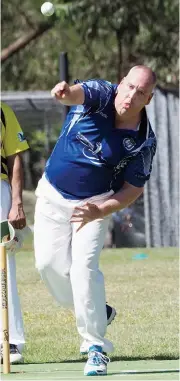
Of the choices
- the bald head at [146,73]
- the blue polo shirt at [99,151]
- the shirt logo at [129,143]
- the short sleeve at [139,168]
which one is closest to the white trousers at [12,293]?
the blue polo shirt at [99,151]

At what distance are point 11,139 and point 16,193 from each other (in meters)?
0.40

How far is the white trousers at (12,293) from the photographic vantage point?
812 cm

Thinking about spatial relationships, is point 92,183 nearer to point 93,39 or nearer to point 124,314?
point 124,314

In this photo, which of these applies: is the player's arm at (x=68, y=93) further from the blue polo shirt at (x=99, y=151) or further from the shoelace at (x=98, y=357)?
the shoelace at (x=98, y=357)

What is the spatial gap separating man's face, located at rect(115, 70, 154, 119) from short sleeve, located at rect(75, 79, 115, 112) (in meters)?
0.06

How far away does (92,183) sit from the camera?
24.9ft

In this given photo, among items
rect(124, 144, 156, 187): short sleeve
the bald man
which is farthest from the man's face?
rect(124, 144, 156, 187): short sleeve

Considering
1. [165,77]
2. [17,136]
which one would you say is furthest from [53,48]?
[17,136]

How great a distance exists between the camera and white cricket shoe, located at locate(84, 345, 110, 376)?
24.3 feet

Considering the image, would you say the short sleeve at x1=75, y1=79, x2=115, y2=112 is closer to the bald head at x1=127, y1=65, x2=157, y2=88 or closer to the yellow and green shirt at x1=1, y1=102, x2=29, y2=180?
the bald head at x1=127, y1=65, x2=157, y2=88

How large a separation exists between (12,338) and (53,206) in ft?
3.48

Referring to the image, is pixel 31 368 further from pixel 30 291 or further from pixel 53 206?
pixel 30 291

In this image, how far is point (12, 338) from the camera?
26.9 feet

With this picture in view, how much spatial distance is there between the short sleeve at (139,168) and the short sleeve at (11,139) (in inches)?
39.6
